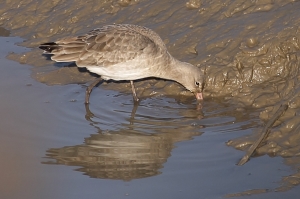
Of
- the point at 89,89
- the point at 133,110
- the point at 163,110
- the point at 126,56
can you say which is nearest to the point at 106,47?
the point at 126,56

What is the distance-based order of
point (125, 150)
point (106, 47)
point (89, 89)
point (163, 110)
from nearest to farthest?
point (125, 150) < point (163, 110) < point (106, 47) < point (89, 89)

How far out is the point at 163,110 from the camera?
9961 millimetres

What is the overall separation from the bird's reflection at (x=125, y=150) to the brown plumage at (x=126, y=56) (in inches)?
36.6

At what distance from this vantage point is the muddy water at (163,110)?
7.58 m

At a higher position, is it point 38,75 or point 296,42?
point 296,42

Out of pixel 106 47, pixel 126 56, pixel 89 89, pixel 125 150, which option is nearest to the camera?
pixel 125 150

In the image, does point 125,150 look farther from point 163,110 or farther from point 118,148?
point 163,110

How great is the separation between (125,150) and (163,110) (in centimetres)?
159

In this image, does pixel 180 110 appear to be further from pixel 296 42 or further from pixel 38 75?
pixel 38 75

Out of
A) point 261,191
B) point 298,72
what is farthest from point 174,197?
point 298,72

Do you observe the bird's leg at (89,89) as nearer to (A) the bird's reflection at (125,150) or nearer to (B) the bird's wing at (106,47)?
(B) the bird's wing at (106,47)

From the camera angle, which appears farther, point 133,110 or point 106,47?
point 106,47

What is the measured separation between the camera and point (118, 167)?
795 centimetres

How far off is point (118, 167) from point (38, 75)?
422 cm
